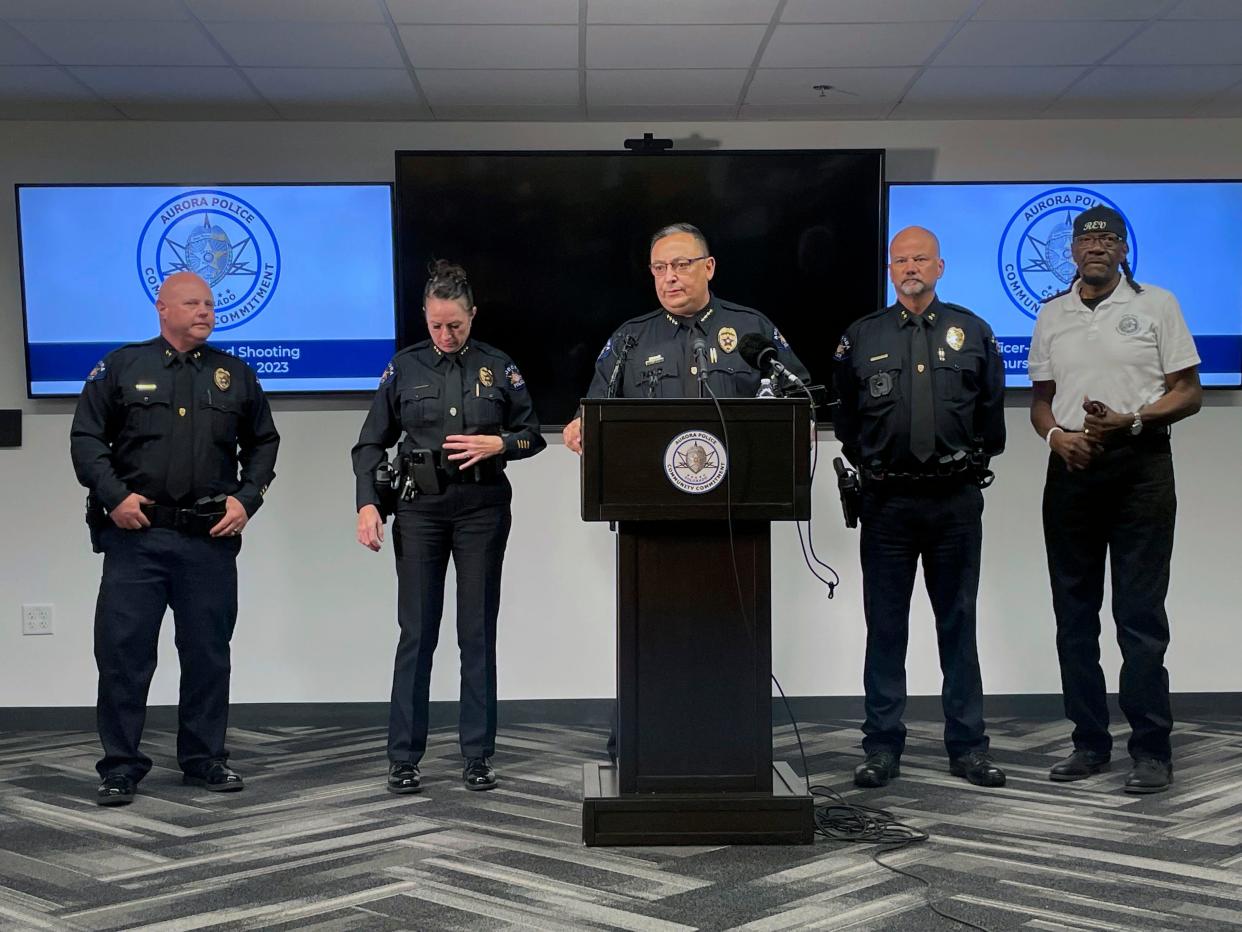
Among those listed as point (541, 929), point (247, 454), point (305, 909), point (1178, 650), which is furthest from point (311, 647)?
point (1178, 650)

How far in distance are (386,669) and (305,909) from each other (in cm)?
255

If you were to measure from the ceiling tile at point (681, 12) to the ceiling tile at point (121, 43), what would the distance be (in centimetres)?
138

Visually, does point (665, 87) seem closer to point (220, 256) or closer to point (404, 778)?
point (220, 256)

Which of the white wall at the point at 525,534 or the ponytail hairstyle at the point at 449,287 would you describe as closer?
the ponytail hairstyle at the point at 449,287

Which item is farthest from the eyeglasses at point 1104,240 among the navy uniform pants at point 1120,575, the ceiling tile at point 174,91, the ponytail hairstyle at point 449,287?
the ceiling tile at point 174,91

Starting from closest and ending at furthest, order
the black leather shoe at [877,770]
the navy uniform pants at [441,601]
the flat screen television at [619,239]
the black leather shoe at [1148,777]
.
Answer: the black leather shoe at [1148,777] → the black leather shoe at [877,770] → the navy uniform pants at [441,601] → the flat screen television at [619,239]

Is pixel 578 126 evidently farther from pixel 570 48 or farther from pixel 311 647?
pixel 311 647

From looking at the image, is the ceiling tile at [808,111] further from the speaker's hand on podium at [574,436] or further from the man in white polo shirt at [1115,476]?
the speaker's hand on podium at [574,436]

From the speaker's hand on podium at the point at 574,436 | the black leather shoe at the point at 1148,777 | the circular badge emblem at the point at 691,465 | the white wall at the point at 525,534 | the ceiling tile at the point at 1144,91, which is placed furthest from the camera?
the white wall at the point at 525,534

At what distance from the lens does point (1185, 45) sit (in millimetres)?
4488

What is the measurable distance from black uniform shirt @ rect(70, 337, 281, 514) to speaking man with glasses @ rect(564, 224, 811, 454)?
1254 mm

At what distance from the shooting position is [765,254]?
5.20m

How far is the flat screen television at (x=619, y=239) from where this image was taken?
5164 mm

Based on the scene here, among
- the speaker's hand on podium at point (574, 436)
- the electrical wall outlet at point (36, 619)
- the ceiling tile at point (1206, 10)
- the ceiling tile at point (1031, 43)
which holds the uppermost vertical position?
the ceiling tile at point (1031, 43)
